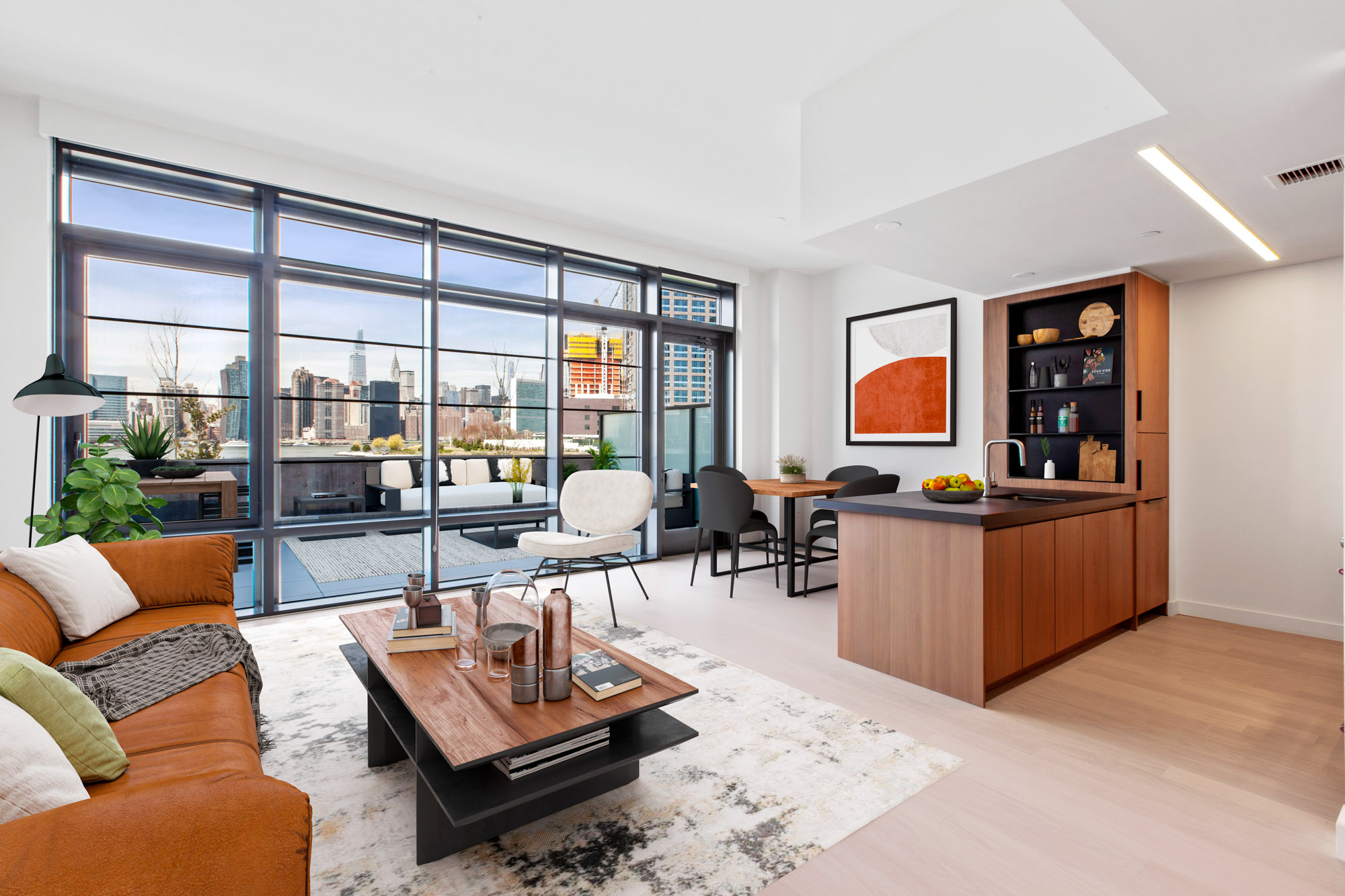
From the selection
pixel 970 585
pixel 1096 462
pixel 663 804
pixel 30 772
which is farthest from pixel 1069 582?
pixel 30 772

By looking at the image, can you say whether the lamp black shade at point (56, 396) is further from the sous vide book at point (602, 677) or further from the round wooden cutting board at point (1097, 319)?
the round wooden cutting board at point (1097, 319)

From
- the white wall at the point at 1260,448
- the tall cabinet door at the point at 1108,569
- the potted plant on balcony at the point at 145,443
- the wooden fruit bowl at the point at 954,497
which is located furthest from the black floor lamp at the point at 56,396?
the white wall at the point at 1260,448

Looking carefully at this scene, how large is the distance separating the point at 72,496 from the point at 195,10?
236 cm

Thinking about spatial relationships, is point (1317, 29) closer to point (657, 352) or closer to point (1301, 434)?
point (1301, 434)

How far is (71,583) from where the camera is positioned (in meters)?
2.22

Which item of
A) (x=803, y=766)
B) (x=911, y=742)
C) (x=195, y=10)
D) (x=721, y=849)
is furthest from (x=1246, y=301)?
(x=195, y=10)

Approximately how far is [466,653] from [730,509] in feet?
9.48

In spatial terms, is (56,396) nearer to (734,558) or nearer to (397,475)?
(397,475)

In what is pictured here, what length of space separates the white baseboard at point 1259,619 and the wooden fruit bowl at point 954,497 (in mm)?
2278

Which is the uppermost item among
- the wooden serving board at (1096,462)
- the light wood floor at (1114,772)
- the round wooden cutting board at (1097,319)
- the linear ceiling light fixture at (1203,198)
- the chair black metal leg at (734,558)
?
the linear ceiling light fixture at (1203,198)

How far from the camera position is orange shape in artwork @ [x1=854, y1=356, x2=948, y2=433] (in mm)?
5480

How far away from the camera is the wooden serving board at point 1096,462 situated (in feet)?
13.7

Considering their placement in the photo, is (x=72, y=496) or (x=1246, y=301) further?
(x=1246, y=301)

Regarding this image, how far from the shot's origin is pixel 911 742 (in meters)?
2.37
